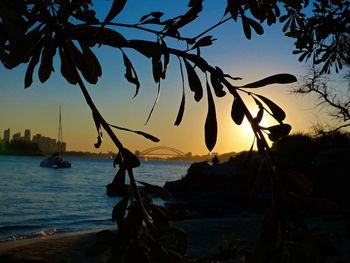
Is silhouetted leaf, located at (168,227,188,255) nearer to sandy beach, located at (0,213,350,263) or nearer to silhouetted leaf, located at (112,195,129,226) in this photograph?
silhouetted leaf, located at (112,195,129,226)

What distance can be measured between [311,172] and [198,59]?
14053mm

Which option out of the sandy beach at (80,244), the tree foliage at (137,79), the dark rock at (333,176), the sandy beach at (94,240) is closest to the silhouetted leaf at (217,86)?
the tree foliage at (137,79)

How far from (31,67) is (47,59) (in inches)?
2.5

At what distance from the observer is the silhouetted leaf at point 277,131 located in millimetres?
1021

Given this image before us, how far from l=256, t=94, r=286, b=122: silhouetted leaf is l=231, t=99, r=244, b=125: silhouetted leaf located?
2.4 inches

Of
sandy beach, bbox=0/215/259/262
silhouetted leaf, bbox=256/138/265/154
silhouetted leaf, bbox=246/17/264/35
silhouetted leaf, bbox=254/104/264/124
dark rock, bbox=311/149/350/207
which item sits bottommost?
sandy beach, bbox=0/215/259/262

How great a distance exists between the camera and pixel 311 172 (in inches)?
562

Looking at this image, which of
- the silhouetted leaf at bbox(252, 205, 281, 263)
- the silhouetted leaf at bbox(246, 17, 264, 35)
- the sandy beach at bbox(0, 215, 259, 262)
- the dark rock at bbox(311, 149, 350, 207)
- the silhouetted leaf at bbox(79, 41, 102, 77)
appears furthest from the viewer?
the dark rock at bbox(311, 149, 350, 207)

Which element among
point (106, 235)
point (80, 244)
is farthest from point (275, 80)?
point (80, 244)

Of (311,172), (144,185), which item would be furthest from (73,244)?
(144,185)

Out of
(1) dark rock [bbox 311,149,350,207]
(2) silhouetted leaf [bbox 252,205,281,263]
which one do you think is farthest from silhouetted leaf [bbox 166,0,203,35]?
(1) dark rock [bbox 311,149,350,207]

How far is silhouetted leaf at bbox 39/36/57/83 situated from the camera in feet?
4.50

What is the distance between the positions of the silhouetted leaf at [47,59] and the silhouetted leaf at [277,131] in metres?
0.80

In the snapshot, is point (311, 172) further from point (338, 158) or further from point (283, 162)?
point (283, 162)
